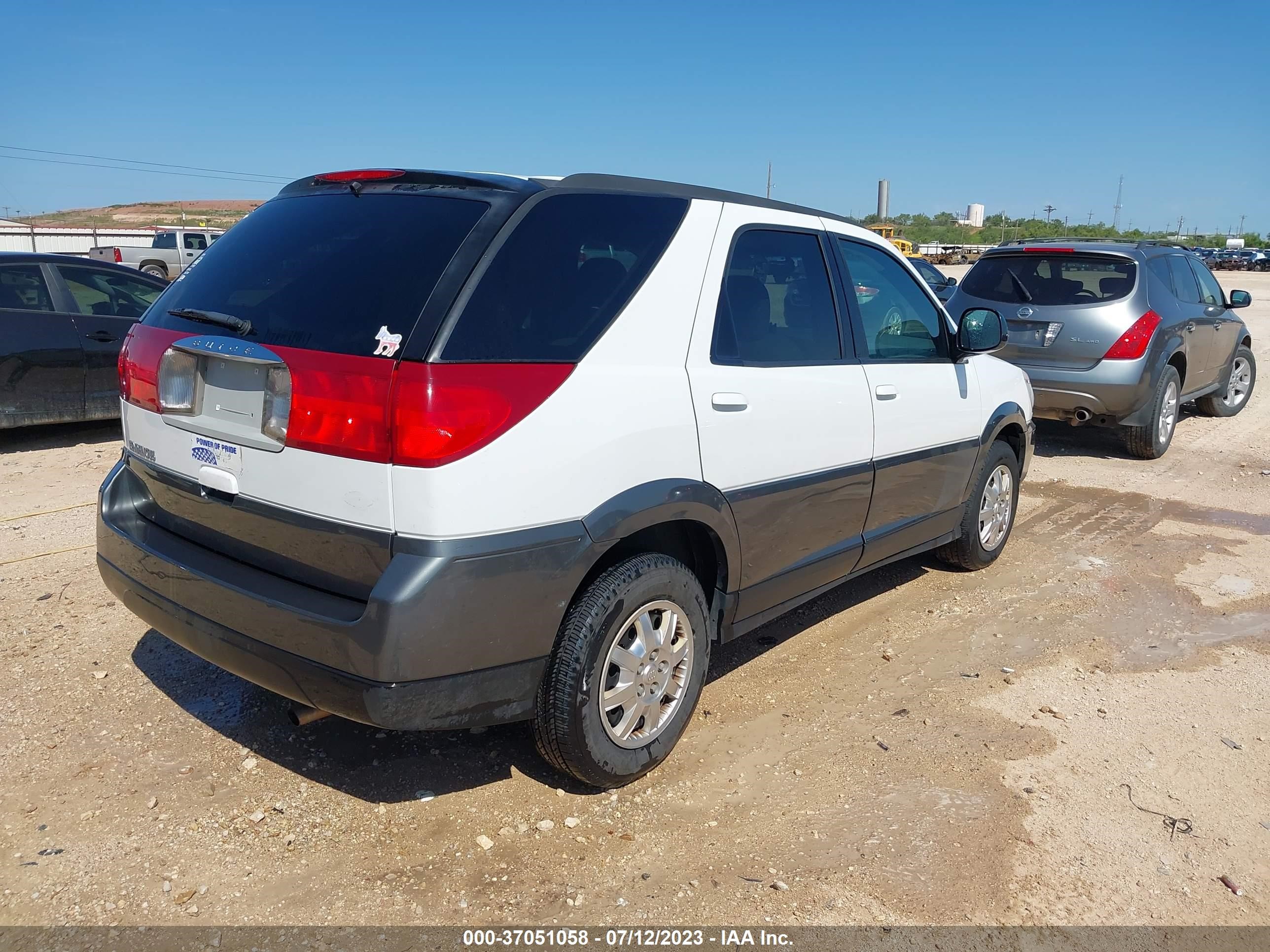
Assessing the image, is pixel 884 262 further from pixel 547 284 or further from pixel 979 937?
pixel 979 937

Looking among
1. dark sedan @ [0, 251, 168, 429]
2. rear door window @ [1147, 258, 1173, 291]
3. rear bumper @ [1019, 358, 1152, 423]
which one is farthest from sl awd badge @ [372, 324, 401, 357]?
rear door window @ [1147, 258, 1173, 291]

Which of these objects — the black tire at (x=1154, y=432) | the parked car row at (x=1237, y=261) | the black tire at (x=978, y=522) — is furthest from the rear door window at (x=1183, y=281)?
the parked car row at (x=1237, y=261)

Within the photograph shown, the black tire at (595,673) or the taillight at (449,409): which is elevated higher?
the taillight at (449,409)

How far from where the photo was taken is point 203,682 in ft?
12.8

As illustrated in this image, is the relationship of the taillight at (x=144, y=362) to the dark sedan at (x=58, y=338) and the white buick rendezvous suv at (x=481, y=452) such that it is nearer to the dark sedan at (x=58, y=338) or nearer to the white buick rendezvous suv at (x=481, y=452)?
the white buick rendezvous suv at (x=481, y=452)

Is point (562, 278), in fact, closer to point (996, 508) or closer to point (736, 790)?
point (736, 790)

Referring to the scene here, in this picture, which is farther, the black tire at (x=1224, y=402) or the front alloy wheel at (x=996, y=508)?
the black tire at (x=1224, y=402)

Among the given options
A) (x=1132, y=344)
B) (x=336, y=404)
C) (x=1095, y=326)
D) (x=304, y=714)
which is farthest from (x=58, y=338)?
(x=1132, y=344)

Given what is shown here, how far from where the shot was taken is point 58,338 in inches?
299

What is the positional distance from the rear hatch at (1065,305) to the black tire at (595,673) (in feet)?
20.1

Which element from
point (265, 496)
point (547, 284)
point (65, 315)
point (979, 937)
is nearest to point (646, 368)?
point (547, 284)

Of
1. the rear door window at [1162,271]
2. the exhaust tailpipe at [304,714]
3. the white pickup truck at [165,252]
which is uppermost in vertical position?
the white pickup truck at [165,252]

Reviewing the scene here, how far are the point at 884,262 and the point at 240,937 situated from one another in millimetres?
3784

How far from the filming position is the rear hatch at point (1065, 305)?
26.9 feet
